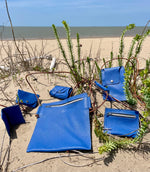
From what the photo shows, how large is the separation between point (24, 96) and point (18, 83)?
71 centimetres

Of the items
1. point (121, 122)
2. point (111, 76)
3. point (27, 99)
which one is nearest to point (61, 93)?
point (27, 99)

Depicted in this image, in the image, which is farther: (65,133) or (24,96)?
(24,96)

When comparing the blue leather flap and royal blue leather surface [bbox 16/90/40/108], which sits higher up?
the blue leather flap

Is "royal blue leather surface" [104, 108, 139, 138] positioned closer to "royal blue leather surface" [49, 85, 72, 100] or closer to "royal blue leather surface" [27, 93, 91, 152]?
"royal blue leather surface" [27, 93, 91, 152]

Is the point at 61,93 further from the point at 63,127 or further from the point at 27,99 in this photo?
the point at 63,127

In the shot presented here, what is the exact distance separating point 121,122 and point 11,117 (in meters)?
1.63

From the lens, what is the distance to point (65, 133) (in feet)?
6.16

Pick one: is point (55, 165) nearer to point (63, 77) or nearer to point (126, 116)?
point (126, 116)

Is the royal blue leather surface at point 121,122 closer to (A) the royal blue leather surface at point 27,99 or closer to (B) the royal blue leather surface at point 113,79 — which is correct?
(B) the royal blue leather surface at point 113,79

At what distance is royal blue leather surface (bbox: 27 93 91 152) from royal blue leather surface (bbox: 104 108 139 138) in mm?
295

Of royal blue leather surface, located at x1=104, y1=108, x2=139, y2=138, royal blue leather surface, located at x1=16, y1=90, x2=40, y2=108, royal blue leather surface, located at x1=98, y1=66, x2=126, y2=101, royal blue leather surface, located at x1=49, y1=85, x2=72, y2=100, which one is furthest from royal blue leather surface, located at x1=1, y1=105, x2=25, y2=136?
royal blue leather surface, located at x1=98, y1=66, x2=126, y2=101

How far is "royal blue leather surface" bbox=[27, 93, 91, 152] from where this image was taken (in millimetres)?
1708

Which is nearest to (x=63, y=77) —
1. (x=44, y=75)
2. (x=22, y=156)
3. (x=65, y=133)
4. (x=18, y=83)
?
(x=44, y=75)

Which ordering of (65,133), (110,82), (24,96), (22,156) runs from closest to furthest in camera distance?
(22,156) → (65,133) → (24,96) → (110,82)
